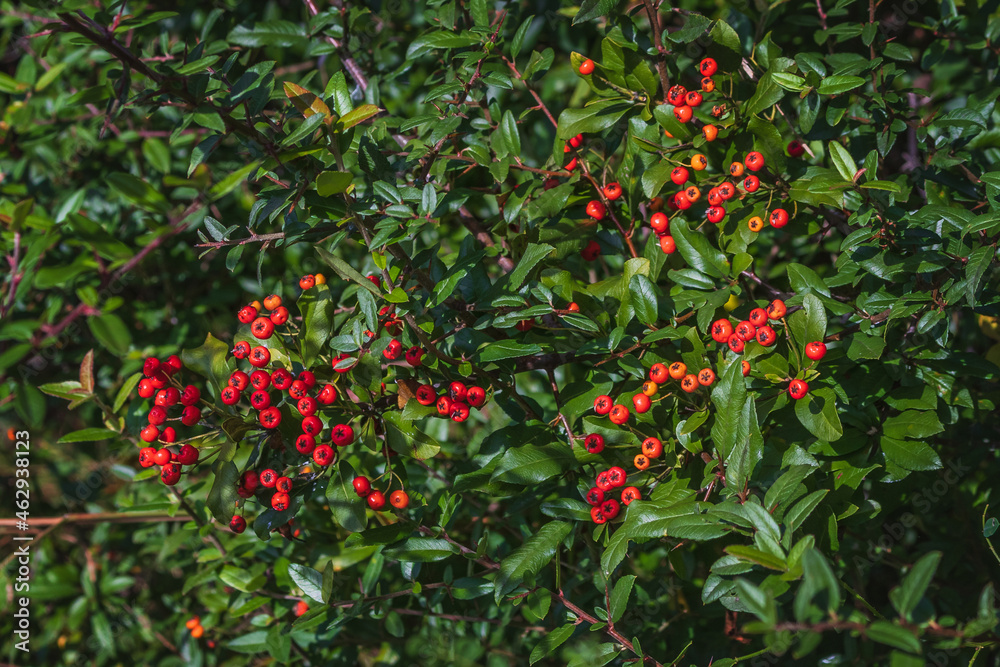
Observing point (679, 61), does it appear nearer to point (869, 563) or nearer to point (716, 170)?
point (716, 170)

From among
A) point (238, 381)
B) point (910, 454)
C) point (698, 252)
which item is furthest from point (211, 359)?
point (910, 454)

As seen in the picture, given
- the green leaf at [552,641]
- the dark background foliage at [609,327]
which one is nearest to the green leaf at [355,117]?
the dark background foliage at [609,327]

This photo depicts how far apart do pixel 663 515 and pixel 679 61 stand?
1.30 m

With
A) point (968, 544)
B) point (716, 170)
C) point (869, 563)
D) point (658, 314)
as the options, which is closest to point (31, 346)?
point (658, 314)

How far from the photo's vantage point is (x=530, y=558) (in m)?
1.71

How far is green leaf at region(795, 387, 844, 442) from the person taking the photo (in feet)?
5.07

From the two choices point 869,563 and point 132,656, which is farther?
point 132,656

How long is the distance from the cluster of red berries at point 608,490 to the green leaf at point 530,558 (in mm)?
97

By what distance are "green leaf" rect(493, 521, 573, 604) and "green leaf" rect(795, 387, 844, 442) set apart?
611 mm

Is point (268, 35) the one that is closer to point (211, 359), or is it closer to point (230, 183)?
point (230, 183)

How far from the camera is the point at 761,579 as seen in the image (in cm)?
145

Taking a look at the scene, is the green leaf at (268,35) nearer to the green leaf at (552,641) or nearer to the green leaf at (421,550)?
the green leaf at (421,550)

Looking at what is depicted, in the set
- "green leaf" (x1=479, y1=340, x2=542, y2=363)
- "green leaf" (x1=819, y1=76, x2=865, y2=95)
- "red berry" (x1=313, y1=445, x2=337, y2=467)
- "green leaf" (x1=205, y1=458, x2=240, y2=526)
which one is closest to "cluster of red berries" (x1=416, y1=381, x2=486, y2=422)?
"green leaf" (x1=479, y1=340, x2=542, y2=363)

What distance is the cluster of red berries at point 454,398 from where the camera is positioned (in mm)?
1715
